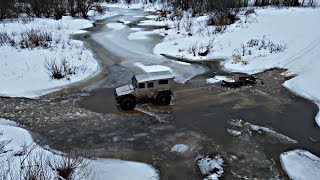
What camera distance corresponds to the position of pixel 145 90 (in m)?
11.1

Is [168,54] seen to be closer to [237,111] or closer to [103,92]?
[103,92]

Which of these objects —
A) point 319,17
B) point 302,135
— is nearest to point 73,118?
point 302,135

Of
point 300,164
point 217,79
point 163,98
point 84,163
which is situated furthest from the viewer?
point 217,79

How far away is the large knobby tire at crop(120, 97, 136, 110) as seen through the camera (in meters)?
11.2

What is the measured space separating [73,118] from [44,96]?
2.66m

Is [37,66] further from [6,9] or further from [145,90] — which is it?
[6,9]

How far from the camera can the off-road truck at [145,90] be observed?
11008 millimetres

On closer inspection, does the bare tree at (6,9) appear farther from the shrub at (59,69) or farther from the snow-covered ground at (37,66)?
the shrub at (59,69)

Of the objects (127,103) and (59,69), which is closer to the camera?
(127,103)

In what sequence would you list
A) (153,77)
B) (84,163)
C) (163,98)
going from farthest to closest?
(163,98) < (153,77) < (84,163)

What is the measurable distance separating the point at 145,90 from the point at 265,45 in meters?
9.80

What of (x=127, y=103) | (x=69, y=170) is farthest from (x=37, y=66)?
(x=69, y=170)

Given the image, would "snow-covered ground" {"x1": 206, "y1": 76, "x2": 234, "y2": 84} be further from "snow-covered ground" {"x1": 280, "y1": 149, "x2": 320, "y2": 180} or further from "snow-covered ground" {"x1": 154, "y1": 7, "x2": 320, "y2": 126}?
"snow-covered ground" {"x1": 280, "y1": 149, "x2": 320, "y2": 180}

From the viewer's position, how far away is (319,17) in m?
21.1
